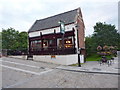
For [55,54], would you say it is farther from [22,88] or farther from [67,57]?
[22,88]


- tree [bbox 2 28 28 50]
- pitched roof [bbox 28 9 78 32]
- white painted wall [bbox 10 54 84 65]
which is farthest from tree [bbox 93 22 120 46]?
tree [bbox 2 28 28 50]

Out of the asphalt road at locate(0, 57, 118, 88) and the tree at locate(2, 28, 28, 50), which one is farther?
the tree at locate(2, 28, 28, 50)

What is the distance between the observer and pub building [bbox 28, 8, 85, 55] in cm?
1416

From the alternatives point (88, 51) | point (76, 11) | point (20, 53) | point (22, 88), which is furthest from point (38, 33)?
point (22, 88)

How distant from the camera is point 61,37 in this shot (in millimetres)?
16984

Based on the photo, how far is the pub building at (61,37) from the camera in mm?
14162

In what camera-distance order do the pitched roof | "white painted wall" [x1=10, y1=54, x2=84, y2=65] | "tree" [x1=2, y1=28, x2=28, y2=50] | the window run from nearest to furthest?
"white painted wall" [x1=10, y1=54, x2=84, y2=65] → the pitched roof → the window → "tree" [x1=2, y1=28, x2=28, y2=50]

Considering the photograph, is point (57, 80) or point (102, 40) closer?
point (57, 80)

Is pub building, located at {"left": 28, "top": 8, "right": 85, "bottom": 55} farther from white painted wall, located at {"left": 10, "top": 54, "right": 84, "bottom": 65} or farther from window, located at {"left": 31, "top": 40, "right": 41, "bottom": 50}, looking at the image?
white painted wall, located at {"left": 10, "top": 54, "right": 84, "bottom": 65}

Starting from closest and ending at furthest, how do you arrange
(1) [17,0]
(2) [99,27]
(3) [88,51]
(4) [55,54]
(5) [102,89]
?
(5) [102,89]
(4) [55,54]
(1) [17,0]
(3) [88,51]
(2) [99,27]

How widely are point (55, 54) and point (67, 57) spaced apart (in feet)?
6.71

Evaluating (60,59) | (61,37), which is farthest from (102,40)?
(60,59)

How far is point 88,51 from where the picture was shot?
24.5m

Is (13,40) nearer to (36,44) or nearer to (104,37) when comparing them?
(36,44)
